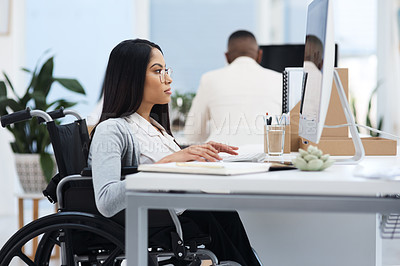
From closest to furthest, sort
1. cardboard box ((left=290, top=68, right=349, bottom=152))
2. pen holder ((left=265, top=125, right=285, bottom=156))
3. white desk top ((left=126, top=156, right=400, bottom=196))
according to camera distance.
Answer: white desk top ((left=126, top=156, right=400, bottom=196)) < pen holder ((left=265, top=125, right=285, bottom=156)) < cardboard box ((left=290, top=68, right=349, bottom=152))

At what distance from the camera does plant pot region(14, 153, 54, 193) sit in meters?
3.71

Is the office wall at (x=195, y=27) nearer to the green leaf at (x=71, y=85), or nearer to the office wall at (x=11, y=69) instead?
the office wall at (x=11, y=69)

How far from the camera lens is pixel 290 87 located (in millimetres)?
2160

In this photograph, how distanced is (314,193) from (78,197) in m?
0.77

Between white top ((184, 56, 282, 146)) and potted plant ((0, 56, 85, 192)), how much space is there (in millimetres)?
950

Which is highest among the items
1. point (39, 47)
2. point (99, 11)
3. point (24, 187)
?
point (99, 11)

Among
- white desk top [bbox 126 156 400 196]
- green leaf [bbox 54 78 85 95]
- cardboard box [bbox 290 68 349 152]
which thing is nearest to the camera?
white desk top [bbox 126 156 400 196]

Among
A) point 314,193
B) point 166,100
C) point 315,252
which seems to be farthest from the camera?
point 315,252

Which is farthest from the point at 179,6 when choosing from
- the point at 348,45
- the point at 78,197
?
the point at 78,197

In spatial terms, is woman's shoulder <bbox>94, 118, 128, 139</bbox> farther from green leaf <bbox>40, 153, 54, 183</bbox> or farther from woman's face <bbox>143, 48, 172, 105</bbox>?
green leaf <bbox>40, 153, 54, 183</bbox>

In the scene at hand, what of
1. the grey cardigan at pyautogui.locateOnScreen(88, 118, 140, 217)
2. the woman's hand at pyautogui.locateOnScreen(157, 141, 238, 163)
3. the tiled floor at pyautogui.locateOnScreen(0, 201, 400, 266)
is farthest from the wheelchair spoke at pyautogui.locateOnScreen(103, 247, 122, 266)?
the tiled floor at pyautogui.locateOnScreen(0, 201, 400, 266)

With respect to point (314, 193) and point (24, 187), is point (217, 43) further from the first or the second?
point (314, 193)

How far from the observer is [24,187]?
3732mm

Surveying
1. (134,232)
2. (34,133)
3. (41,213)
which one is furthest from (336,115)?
(41,213)
